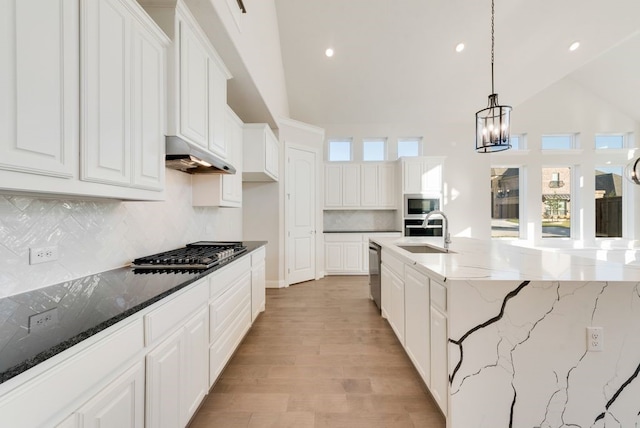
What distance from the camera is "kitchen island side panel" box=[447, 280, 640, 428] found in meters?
1.37

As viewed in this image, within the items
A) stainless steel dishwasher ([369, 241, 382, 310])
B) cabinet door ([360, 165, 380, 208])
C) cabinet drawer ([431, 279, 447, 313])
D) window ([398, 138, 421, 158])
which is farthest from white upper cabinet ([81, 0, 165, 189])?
window ([398, 138, 421, 158])

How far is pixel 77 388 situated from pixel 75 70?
1.20 meters

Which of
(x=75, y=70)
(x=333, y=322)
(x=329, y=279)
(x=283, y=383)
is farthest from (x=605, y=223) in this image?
(x=75, y=70)

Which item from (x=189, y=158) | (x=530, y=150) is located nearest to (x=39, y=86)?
(x=189, y=158)

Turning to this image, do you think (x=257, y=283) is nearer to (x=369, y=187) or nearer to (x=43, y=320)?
(x=43, y=320)

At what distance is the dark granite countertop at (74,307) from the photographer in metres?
0.70

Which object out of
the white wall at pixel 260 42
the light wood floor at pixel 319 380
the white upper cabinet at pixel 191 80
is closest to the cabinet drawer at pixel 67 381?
the light wood floor at pixel 319 380

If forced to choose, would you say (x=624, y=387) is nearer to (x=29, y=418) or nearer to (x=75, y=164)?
(x=29, y=418)

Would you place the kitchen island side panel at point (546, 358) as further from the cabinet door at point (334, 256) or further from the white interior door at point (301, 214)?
the cabinet door at point (334, 256)

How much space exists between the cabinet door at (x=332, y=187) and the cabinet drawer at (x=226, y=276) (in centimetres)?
338

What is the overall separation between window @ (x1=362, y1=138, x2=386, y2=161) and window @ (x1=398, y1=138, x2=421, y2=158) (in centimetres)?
41

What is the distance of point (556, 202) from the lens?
6.16m

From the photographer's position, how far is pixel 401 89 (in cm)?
534

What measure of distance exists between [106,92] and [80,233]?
2.65 feet
